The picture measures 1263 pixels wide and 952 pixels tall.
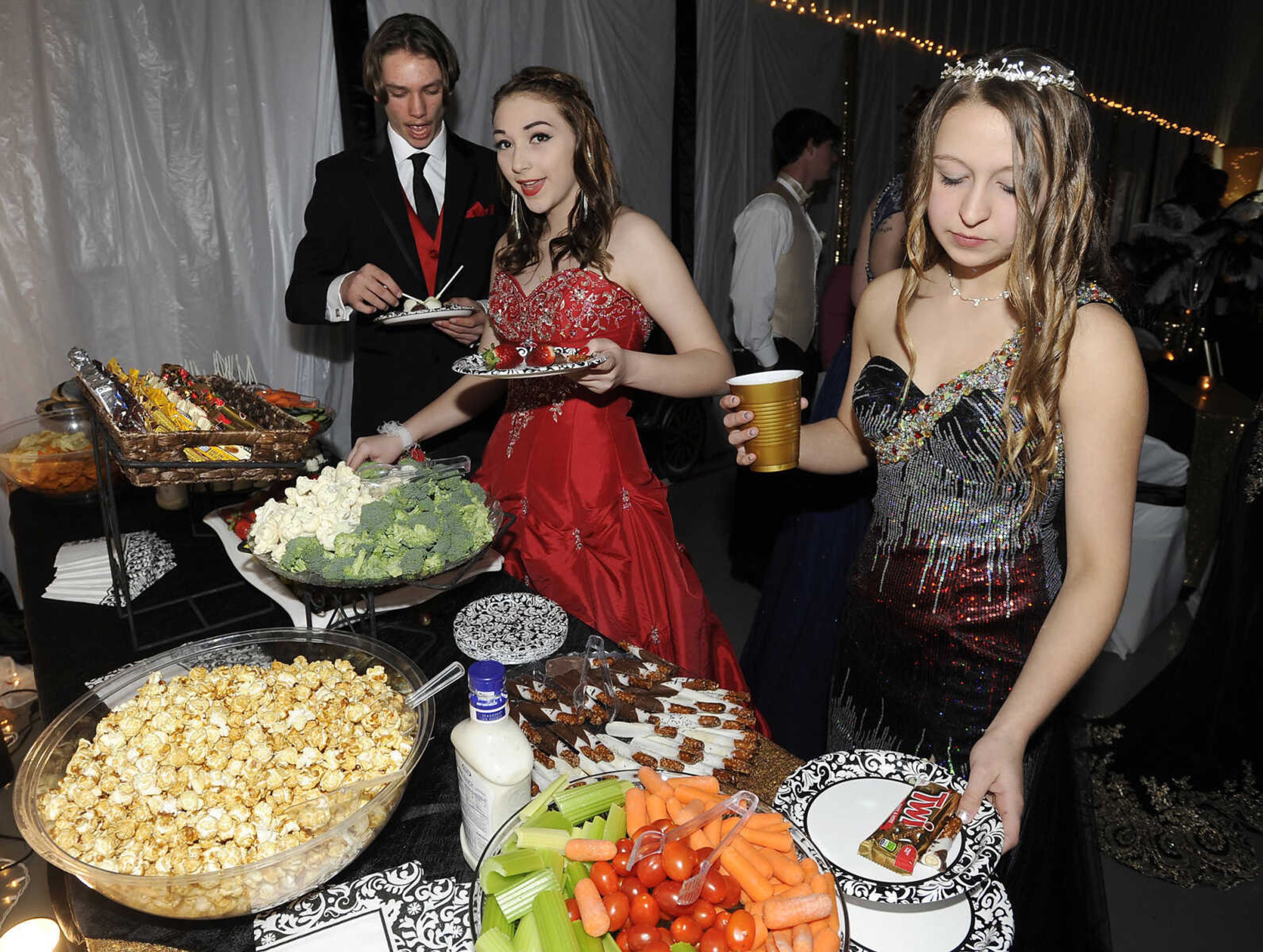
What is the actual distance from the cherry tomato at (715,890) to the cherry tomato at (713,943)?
3cm

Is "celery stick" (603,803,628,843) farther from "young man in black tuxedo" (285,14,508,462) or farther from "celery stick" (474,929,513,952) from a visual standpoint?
"young man in black tuxedo" (285,14,508,462)

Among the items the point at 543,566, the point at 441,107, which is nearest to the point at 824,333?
the point at 441,107

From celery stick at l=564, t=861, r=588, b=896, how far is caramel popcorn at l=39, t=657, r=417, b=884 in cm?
30

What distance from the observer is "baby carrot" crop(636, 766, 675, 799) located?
3.04 ft

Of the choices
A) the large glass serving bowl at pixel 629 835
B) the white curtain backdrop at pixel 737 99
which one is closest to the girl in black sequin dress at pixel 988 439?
the large glass serving bowl at pixel 629 835

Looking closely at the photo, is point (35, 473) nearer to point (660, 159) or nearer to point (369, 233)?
point (369, 233)

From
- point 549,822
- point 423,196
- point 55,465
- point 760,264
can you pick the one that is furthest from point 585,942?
point 760,264

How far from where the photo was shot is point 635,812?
902 millimetres

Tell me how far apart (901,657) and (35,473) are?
2.41 metres

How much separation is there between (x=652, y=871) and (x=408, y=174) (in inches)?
104

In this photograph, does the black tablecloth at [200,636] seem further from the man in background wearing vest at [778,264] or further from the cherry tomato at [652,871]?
the man in background wearing vest at [778,264]

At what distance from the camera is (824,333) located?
4.36 meters

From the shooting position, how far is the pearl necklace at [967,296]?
1397 mm

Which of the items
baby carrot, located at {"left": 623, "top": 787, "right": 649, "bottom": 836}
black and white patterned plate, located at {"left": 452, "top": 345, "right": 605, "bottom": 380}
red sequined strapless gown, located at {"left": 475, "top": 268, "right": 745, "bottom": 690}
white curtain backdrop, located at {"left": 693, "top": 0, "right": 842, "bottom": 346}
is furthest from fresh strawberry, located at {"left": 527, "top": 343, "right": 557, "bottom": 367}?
white curtain backdrop, located at {"left": 693, "top": 0, "right": 842, "bottom": 346}
